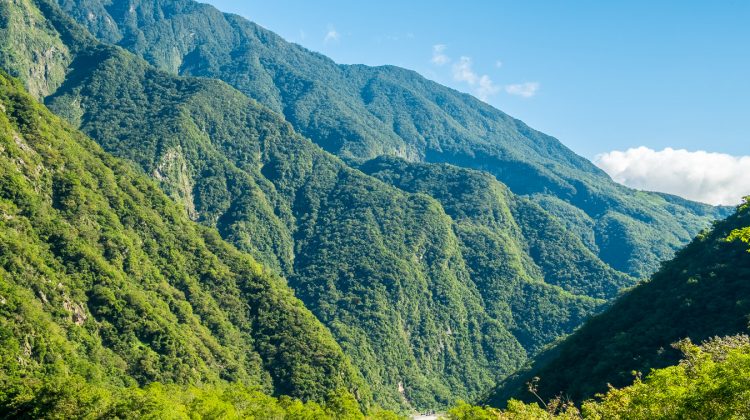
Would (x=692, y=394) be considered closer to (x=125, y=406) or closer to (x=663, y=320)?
(x=125, y=406)

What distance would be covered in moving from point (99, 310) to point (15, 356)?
41184 mm

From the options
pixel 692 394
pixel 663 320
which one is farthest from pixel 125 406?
pixel 663 320

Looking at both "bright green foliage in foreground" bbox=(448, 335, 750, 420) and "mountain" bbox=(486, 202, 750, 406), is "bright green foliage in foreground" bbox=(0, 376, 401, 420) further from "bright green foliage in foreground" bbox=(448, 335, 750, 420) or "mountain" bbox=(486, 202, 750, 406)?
"bright green foliage in foreground" bbox=(448, 335, 750, 420)

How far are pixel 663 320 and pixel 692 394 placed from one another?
106m

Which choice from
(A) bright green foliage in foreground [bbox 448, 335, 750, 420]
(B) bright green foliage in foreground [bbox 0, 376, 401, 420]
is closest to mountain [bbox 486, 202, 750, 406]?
(B) bright green foliage in foreground [bbox 0, 376, 401, 420]

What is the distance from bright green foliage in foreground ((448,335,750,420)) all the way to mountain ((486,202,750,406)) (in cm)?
6855

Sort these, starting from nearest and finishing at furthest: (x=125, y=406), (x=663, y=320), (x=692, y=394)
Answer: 1. (x=692, y=394)
2. (x=125, y=406)
3. (x=663, y=320)

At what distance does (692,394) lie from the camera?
43.6 meters

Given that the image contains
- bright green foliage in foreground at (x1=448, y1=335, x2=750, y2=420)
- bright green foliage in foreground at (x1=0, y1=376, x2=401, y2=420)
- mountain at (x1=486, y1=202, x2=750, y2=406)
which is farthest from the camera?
mountain at (x1=486, y1=202, x2=750, y2=406)

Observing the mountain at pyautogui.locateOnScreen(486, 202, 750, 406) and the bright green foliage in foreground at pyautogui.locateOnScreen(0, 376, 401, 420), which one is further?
the mountain at pyautogui.locateOnScreen(486, 202, 750, 406)

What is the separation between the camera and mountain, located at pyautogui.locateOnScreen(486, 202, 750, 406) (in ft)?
414

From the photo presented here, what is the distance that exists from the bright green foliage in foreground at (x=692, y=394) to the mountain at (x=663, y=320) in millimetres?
68551

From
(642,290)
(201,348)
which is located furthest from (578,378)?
(201,348)

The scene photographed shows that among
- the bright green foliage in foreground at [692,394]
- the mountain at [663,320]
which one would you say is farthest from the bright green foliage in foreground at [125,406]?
the bright green foliage in foreground at [692,394]
